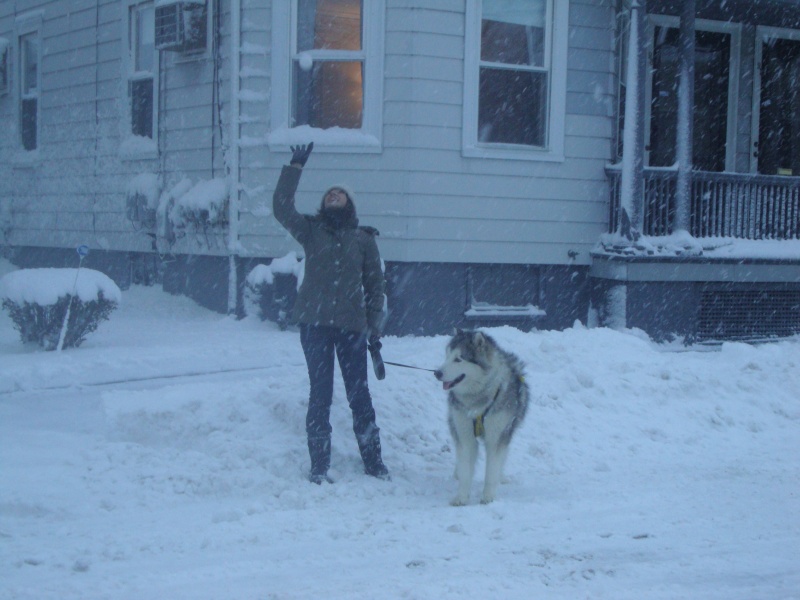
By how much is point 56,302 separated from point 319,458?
13.3ft

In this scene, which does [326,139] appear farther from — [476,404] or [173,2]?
[476,404]

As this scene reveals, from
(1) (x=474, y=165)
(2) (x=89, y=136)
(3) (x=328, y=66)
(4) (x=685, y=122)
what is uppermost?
(3) (x=328, y=66)

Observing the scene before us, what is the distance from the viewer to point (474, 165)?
11.2m

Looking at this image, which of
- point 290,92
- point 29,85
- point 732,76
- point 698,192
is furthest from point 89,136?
point 732,76

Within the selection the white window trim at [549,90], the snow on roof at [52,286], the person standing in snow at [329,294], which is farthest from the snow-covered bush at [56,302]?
the white window trim at [549,90]

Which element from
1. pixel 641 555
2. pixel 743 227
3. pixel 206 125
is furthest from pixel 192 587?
pixel 743 227

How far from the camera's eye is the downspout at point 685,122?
1148 cm

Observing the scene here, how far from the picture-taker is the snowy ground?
4.74 metres

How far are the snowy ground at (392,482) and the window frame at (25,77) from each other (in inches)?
299

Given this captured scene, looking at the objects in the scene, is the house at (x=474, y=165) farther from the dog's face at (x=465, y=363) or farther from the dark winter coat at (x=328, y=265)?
the dog's face at (x=465, y=363)

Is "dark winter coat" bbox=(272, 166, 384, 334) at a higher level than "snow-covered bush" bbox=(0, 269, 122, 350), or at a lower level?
higher

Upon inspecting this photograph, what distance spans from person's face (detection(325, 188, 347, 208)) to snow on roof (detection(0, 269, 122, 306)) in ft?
13.3

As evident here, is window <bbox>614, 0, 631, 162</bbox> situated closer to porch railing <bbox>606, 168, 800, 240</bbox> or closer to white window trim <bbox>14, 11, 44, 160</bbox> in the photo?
porch railing <bbox>606, 168, 800, 240</bbox>

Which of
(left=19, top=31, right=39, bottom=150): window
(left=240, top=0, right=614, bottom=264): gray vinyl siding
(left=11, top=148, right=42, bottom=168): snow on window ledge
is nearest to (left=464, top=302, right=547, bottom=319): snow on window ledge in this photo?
(left=240, top=0, right=614, bottom=264): gray vinyl siding
